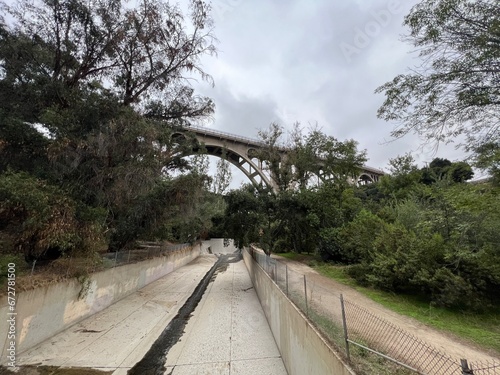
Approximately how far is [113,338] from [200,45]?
36.9 ft

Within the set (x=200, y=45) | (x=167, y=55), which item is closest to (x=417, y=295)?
(x=200, y=45)

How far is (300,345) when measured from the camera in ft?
13.0

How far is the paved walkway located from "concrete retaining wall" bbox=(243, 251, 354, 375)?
455 mm

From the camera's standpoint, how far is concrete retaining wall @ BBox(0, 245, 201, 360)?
216 inches

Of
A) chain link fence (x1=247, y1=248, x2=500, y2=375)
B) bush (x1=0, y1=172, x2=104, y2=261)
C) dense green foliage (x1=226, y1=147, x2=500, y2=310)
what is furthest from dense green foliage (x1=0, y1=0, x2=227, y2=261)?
chain link fence (x1=247, y1=248, x2=500, y2=375)

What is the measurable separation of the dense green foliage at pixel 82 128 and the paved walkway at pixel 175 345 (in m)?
2.40

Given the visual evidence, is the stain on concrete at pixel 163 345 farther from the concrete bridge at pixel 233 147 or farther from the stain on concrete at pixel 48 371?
the concrete bridge at pixel 233 147

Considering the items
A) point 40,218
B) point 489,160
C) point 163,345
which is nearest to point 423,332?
point 489,160

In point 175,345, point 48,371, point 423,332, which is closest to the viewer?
point 48,371

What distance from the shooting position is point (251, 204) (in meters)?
12.3

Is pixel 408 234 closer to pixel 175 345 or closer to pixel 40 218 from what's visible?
pixel 175 345

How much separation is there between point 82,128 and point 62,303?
5.50 metres

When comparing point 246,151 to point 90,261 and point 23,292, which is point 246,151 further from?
point 23,292

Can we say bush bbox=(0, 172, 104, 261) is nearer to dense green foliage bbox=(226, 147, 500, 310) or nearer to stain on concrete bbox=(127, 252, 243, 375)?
stain on concrete bbox=(127, 252, 243, 375)
